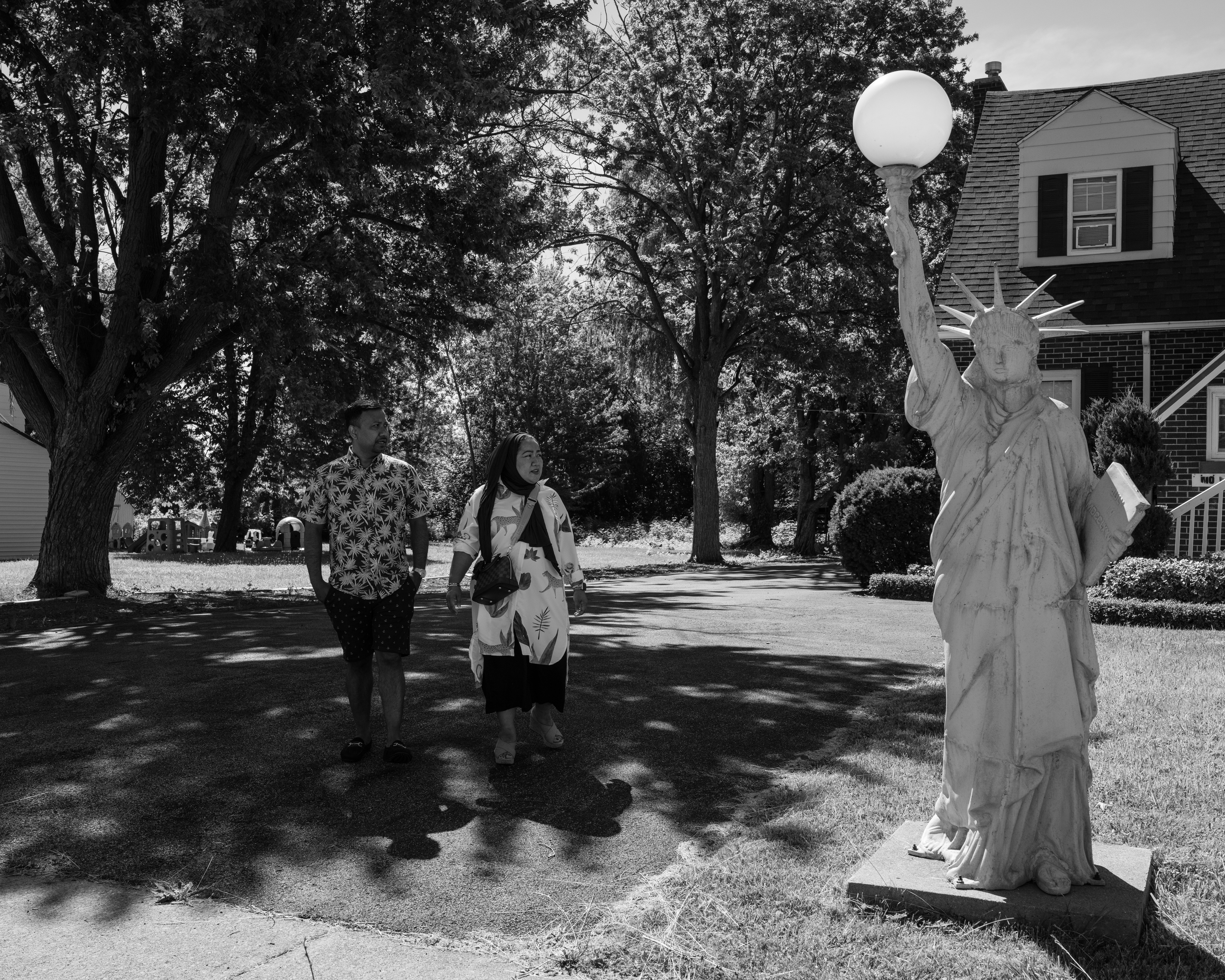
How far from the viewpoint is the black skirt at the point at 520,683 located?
6180 millimetres

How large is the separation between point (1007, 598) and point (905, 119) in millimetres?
1774

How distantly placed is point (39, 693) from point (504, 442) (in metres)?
4.41

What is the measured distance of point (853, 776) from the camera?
5.83m

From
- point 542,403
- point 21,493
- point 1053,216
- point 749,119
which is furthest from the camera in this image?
point 542,403

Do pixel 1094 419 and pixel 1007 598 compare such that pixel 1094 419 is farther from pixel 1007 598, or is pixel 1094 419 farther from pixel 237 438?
pixel 237 438

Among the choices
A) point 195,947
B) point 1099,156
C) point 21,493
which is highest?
point 1099,156

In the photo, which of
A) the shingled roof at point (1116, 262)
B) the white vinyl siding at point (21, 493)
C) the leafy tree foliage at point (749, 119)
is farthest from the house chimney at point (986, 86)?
the white vinyl siding at point (21, 493)

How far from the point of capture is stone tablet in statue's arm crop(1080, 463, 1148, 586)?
386 centimetres

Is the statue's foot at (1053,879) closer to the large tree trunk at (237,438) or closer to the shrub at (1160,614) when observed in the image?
the shrub at (1160,614)

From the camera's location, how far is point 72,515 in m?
15.0

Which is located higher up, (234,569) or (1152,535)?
(1152,535)

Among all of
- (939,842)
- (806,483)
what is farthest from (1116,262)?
(806,483)

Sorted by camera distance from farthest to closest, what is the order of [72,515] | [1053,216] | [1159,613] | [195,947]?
[1053,216], [72,515], [1159,613], [195,947]

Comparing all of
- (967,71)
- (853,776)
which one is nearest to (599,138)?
(967,71)
